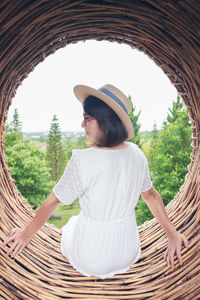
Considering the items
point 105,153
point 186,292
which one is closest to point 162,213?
point 186,292

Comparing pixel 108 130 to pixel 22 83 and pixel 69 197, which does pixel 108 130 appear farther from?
pixel 22 83

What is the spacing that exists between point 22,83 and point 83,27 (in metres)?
0.51

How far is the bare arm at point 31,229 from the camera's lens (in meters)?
1.19

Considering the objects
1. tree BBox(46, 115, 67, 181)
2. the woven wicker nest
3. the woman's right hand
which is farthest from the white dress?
tree BBox(46, 115, 67, 181)

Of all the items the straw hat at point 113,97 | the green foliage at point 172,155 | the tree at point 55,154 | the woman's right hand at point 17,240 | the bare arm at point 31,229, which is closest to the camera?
the straw hat at point 113,97

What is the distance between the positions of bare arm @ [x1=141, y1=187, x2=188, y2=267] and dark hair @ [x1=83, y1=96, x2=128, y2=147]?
443 mm

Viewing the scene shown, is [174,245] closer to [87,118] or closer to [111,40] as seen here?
[87,118]

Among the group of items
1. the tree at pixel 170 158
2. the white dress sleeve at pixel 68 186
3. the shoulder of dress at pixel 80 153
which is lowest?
the white dress sleeve at pixel 68 186

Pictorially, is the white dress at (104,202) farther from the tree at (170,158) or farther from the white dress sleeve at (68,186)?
the tree at (170,158)

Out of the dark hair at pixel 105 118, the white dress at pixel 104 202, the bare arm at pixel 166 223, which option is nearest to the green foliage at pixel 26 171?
the white dress at pixel 104 202

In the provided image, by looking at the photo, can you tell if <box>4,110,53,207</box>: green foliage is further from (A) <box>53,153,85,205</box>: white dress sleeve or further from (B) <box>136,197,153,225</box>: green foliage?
(A) <box>53,153,85,205</box>: white dress sleeve

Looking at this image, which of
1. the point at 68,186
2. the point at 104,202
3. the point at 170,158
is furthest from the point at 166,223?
the point at 170,158

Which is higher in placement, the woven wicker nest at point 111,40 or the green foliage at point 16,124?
the green foliage at point 16,124

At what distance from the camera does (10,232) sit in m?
1.38
